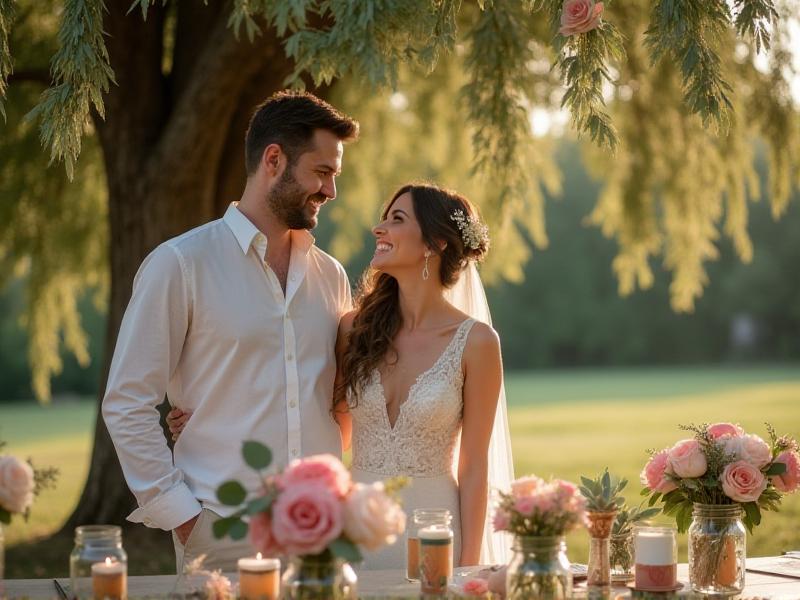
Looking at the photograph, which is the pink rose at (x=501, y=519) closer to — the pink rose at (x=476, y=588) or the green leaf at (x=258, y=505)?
the pink rose at (x=476, y=588)

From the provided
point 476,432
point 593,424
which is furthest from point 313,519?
point 593,424

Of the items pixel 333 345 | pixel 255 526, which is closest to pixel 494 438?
pixel 333 345

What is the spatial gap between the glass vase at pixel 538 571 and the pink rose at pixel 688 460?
2.18 ft

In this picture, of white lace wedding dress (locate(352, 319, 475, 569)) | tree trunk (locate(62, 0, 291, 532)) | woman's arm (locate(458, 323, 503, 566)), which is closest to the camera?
woman's arm (locate(458, 323, 503, 566))

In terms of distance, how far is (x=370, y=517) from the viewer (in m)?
2.04

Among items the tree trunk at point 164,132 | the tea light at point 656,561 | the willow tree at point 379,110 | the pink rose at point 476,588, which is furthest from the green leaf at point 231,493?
the tree trunk at point 164,132

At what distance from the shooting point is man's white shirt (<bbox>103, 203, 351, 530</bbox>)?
128 inches

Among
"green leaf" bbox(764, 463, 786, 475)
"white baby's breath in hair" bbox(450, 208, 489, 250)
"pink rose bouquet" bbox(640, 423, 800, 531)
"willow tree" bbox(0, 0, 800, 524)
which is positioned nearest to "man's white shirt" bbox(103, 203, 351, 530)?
"willow tree" bbox(0, 0, 800, 524)

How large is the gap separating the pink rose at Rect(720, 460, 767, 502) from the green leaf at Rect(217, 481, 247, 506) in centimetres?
142

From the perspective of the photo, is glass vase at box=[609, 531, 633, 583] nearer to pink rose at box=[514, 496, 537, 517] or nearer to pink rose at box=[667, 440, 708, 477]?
pink rose at box=[667, 440, 708, 477]

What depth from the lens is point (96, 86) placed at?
332 centimetres

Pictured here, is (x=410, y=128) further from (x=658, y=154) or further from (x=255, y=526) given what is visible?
(x=255, y=526)

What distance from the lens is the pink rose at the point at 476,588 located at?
8.59ft

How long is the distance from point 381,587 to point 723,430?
3.52ft
